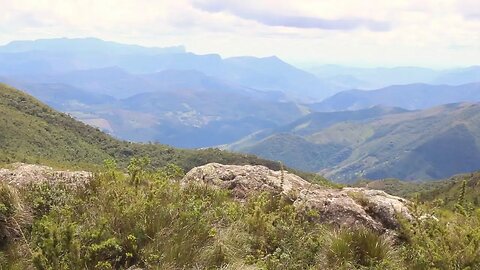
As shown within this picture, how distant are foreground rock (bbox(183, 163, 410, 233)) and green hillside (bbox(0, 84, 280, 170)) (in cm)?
9827

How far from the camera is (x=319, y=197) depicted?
8.94 meters

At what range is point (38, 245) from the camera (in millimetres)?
5410

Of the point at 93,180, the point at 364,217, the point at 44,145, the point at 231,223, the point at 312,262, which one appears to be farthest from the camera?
the point at 44,145

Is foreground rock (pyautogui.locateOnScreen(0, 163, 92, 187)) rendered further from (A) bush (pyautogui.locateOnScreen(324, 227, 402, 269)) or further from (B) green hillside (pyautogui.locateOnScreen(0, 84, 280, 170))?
(B) green hillside (pyautogui.locateOnScreen(0, 84, 280, 170))

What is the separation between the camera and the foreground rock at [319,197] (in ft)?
27.3

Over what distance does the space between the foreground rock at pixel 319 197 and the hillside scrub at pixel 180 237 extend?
73cm

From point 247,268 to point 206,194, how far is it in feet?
10.3

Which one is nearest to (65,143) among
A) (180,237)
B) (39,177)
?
(39,177)

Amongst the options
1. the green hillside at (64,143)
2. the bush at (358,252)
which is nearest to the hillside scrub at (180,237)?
the bush at (358,252)

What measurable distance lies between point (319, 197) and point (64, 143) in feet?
424

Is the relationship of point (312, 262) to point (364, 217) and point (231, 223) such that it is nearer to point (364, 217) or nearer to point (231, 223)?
point (231, 223)

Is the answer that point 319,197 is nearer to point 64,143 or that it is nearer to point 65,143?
point 64,143

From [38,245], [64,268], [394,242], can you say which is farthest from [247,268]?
[394,242]

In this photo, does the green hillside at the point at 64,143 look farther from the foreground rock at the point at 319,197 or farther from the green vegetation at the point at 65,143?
the foreground rock at the point at 319,197
